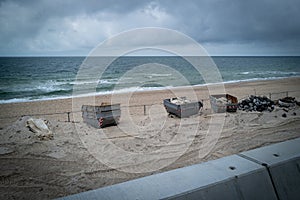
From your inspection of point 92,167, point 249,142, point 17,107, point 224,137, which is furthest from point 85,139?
point 17,107

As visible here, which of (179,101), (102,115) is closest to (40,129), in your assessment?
(102,115)

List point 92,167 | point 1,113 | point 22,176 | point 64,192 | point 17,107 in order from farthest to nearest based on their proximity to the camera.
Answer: point 17,107, point 1,113, point 92,167, point 22,176, point 64,192

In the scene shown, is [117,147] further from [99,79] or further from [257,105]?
[99,79]

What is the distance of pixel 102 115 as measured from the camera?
11.0 m

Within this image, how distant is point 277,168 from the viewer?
230 cm

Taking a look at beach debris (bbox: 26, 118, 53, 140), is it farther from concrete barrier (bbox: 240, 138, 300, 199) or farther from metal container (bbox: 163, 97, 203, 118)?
concrete barrier (bbox: 240, 138, 300, 199)

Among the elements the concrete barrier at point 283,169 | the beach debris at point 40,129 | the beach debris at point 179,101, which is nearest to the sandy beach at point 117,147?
the beach debris at point 40,129

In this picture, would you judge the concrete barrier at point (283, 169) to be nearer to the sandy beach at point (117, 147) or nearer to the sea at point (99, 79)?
the sandy beach at point (117, 147)

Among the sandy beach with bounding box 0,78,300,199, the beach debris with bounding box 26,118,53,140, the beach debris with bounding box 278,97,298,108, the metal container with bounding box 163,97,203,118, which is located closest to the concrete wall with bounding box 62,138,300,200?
the sandy beach with bounding box 0,78,300,199

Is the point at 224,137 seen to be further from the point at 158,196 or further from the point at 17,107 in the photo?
the point at 17,107

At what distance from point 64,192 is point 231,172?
3.84 m

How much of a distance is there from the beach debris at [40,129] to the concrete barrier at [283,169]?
764 centimetres

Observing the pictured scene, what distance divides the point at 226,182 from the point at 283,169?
2.38 ft

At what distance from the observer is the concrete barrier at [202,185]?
1929 mm
